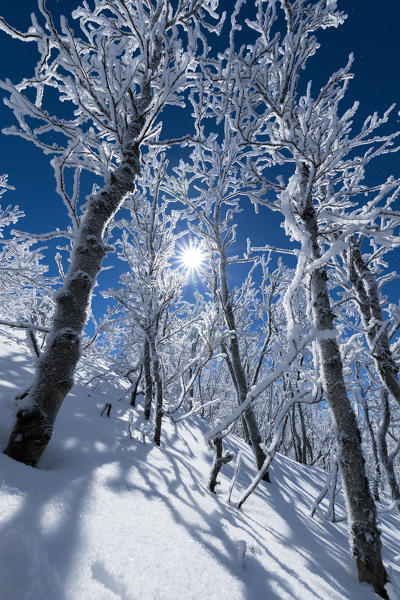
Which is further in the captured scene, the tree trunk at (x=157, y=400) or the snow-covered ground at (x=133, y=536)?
the tree trunk at (x=157, y=400)

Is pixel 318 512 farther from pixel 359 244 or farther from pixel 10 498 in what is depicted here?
pixel 10 498

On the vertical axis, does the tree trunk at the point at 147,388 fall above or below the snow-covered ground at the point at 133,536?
above

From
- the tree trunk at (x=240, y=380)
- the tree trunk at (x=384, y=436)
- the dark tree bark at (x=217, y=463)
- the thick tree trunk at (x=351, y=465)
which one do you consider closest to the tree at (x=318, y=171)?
the thick tree trunk at (x=351, y=465)

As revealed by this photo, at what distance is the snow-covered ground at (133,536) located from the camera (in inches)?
36.8

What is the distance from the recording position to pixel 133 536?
4.10ft

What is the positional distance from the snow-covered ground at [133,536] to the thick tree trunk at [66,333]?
156 mm

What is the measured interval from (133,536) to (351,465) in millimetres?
1917

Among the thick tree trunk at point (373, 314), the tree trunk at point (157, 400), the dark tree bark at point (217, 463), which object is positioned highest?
the thick tree trunk at point (373, 314)

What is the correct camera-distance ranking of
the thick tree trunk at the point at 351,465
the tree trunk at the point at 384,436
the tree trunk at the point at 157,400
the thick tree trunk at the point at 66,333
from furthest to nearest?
1. the tree trunk at the point at 384,436
2. the tree trunk at the point at 157,400
3. the thick tree trunk at the point at 351,465
4. the thick tree trunk at the point at 66,333

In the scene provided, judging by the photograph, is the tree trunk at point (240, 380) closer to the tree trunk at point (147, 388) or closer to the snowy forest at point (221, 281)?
the snowy forest at point (221, 281)

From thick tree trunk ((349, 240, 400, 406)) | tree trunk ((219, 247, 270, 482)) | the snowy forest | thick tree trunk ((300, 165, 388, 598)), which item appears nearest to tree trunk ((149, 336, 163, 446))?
the snowy forest

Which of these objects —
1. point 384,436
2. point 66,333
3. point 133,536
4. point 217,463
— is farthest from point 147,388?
point 384,436

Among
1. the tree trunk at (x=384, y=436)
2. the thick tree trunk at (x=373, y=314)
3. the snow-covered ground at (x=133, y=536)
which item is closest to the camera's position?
the snow-covered ground at (x=133, y=536)

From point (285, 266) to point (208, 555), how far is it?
25.2 feet
